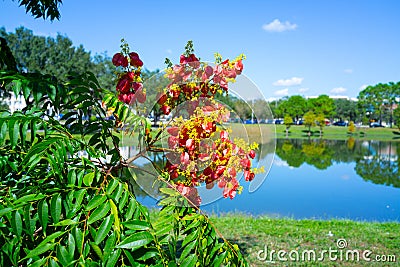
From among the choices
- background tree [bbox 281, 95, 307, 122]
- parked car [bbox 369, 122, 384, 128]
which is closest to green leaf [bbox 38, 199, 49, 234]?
background tree [bbox 281, 95, 307, 122]

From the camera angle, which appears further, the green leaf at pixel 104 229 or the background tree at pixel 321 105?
the background tree at pixel 321 105

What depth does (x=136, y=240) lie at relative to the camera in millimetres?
1251

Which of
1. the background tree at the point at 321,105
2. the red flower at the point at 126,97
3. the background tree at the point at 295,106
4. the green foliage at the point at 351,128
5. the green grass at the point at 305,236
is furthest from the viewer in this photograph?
the background tree at the point at 321,105

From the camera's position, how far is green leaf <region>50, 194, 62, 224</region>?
1317 millimetres

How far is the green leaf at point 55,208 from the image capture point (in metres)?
1.32

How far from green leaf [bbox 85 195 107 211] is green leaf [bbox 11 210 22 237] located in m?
0.22

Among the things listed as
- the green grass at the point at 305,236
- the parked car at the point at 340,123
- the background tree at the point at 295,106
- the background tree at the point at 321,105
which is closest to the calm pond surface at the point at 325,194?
the green grass at the point at 305,236

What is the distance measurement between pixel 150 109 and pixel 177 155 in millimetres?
215

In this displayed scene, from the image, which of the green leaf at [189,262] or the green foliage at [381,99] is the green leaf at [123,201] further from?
the green foliage at [381,99]

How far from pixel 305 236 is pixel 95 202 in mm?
5007

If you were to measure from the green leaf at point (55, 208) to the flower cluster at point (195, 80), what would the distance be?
1.84 feet

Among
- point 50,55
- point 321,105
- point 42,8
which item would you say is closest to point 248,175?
point 42,8

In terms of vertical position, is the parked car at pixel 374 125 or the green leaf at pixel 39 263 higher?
the parked car at pixel 374 125

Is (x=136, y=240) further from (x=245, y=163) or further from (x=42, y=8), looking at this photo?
(x=42, y=8)
